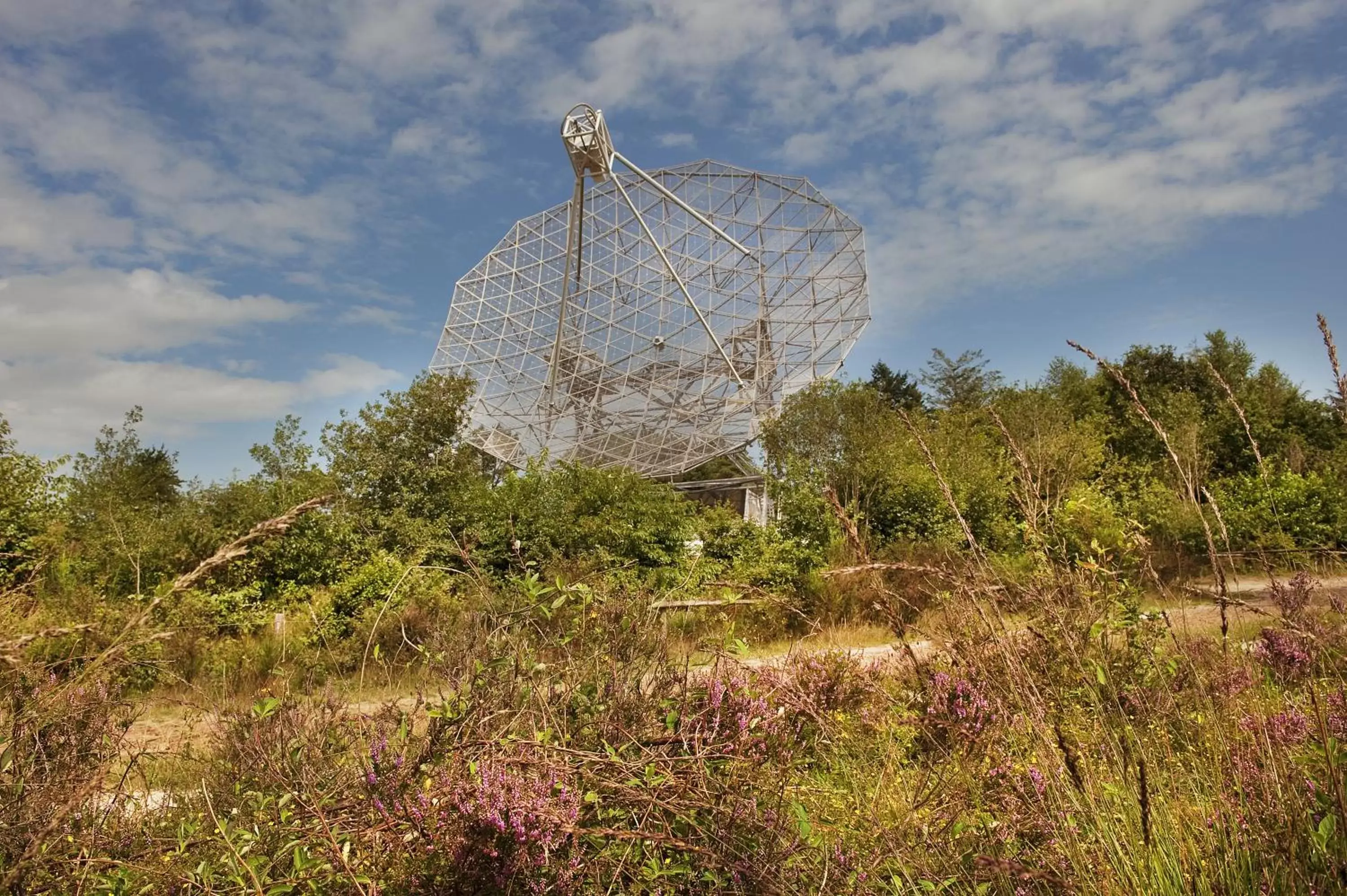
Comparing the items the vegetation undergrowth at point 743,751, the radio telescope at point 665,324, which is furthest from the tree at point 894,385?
the vegetation undergrowth at point 743,751

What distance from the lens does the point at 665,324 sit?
26375 millimetres

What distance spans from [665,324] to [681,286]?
5.60 ft

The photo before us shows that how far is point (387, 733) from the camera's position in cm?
A: 269

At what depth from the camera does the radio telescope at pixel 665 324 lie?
25984 millimetres

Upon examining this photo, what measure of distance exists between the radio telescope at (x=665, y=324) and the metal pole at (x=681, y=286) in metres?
0.09

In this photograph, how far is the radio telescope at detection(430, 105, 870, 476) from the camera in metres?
26.0

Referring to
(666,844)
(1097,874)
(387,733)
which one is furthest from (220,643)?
(1097,874)

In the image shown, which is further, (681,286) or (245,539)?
(681,286)

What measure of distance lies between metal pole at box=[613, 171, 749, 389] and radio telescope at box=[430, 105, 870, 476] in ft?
0.29

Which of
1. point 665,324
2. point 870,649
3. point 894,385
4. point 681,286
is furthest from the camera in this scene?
point 894,385

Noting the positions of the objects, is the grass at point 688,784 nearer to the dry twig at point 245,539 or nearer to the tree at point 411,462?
the dry twig at point 245,539

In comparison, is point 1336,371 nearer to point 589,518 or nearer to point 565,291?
point 589,518

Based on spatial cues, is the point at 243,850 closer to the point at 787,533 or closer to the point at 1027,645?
the point at 1027,645

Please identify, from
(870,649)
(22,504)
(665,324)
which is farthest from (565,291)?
(870,649)
